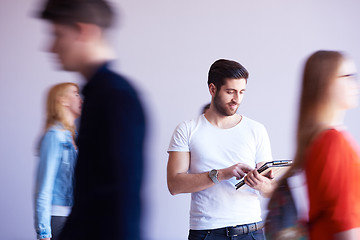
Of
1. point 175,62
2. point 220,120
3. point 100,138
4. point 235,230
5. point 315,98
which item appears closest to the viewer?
point 100,138

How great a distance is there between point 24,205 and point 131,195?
11.1 ft

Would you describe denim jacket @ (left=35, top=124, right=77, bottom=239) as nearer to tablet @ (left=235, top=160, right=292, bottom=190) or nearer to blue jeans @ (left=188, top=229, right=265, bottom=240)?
blue jeans @ (left=188, top=229, right=265, bottom=240)

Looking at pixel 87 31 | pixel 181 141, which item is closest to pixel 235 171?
pixel 181 141

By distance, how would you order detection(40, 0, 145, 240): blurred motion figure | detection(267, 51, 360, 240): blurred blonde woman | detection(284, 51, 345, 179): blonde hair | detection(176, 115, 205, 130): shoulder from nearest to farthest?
1. detection(40, 0, 145, 240): blurred motion figure
2. detection(267, 51, 360, 240): blurred blonde woman
3. detection(284, 51, 345, 179): blonde hair
4. detection(176, 115, 205, 130): shoulder

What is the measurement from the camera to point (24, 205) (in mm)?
4117

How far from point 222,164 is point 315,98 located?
3.10 ft

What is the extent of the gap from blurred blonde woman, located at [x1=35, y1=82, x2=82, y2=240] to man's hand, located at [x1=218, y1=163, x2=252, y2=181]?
79cm

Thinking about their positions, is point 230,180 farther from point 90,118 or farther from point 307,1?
point 307,1

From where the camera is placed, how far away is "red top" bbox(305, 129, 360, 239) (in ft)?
4.19

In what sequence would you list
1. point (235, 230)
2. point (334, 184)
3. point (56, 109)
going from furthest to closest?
1. point (56, 109)
2. point (235, 230)
3. point (334, 184)

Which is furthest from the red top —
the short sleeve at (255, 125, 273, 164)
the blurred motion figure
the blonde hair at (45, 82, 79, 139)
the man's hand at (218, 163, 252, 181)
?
the blonde hair at (45, 82, 79, 139)

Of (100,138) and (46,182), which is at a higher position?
(100,138)

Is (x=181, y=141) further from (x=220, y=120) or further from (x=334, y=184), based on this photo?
(x=334, y=184)

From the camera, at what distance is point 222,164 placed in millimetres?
2305
